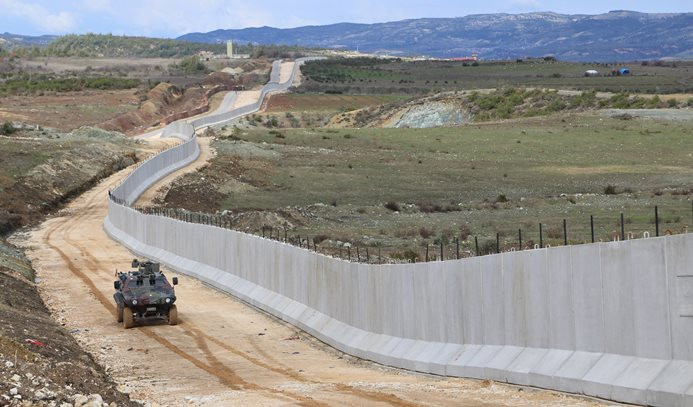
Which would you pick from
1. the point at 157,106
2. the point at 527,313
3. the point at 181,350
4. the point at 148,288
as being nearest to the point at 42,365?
the point at 181,350

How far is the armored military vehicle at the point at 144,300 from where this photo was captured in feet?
104

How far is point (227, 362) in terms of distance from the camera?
25.9 meters

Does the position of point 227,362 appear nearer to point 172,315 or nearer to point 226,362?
point 226,362

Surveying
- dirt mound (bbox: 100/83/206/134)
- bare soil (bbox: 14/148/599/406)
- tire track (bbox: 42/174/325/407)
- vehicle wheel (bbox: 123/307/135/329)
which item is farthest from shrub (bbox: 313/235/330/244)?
dirt mound (bbox: 100/83/206/134)

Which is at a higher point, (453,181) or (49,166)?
(49,166)

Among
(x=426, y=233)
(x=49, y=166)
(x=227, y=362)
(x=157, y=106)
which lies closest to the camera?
(x=227, y=362)

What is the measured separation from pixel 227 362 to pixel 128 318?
6.40 m

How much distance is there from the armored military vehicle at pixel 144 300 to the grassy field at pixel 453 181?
8.54m

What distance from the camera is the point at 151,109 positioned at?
147m

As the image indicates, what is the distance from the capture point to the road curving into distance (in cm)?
1966

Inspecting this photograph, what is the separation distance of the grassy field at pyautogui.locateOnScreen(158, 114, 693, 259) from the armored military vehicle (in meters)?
8.54

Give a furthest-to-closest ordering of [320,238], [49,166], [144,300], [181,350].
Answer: [49,166] < [320,238] < [144,300] < [181,350]

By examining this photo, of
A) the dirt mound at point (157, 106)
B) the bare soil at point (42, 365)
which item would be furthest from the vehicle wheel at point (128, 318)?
the dirt mound at point (157, 106)

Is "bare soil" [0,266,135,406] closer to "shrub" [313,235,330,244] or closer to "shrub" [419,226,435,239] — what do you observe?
"shrub" [313,235,330,244]
